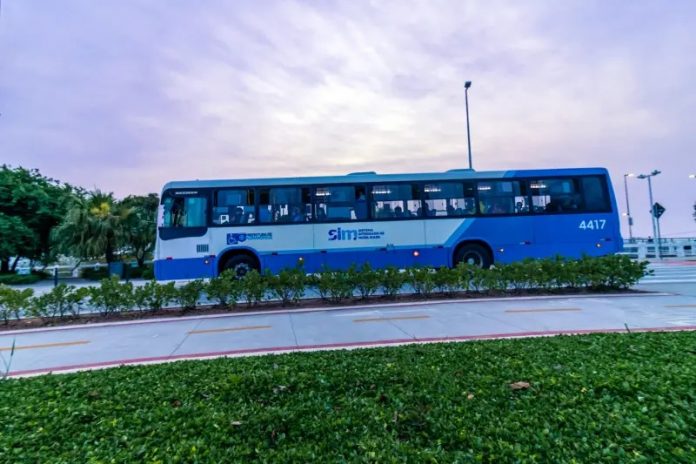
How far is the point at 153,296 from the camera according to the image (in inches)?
354

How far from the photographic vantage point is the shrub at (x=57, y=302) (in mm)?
8383

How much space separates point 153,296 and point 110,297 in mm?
928

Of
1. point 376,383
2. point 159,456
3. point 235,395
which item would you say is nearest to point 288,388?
point 235,395

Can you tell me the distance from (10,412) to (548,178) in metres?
14.1

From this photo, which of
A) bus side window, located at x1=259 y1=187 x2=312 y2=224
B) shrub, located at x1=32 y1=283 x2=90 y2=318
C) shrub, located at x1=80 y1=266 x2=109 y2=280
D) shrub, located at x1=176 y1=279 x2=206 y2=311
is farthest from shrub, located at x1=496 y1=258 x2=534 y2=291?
shrub, located at x1=80 y1=266 x2=109 y2=280

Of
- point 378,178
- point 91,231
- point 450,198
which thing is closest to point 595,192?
point 450,198

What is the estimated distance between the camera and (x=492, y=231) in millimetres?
12352

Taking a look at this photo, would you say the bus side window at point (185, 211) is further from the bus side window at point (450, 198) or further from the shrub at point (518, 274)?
the shrub at point (518, 274)

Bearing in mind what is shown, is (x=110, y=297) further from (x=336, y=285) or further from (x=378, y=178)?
(x=378, y=178)

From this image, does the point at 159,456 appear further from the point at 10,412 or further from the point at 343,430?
the point at 10,412

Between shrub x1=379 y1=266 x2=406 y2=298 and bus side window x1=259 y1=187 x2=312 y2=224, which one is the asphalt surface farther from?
bus side window x1=259 y1=187 x2=312 y2=224

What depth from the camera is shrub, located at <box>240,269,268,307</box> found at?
9320 millimetres

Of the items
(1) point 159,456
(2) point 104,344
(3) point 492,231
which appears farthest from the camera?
(3) point 492,231

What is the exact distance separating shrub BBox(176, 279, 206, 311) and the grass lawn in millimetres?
4735
